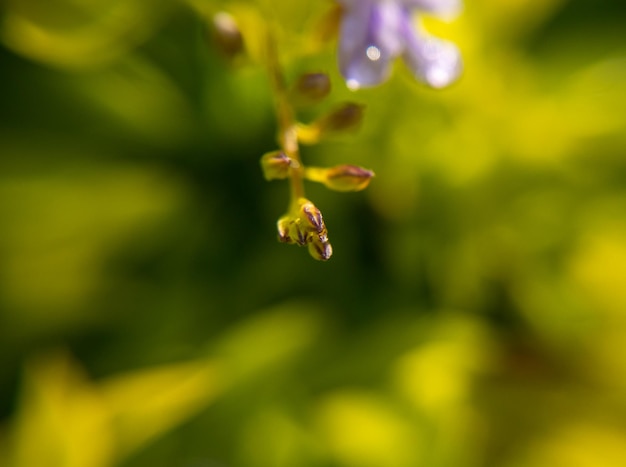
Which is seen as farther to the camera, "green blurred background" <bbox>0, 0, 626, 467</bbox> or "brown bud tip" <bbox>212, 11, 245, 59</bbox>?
"green blurred background" <bbox>0, 0, 626, 467</bbox>

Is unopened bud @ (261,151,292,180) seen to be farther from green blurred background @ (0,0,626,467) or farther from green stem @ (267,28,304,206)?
green blurred background @ (0,0,626,467)

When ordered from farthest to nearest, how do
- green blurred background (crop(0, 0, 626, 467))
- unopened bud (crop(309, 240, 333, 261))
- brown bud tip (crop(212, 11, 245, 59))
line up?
green blurred background (crop(0, 0, 626, 467)) → brown bud tip (crop(212, 11, 245, 59)) → unopened bud (crop(309, 240, 333, 261))

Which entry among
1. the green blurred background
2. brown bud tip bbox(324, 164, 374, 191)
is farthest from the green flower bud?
the green blurred background

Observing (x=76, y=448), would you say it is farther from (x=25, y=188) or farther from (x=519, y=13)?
(x=519, y=13)

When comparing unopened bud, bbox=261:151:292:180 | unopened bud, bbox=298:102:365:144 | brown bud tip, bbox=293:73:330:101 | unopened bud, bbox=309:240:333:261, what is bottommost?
unopened bud, bbox=309:240:333:261

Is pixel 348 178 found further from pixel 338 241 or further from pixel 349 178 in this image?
pixel 338 241

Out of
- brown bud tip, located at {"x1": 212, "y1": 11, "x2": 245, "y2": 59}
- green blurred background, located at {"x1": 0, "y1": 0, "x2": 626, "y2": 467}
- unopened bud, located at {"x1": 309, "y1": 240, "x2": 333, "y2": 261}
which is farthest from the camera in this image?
green blurred background, located at {"x1": 0, "y1": 0, "x2": 626, "y2": 467}

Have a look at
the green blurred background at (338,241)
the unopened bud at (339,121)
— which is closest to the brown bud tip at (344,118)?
the unopened bud at (339,121)

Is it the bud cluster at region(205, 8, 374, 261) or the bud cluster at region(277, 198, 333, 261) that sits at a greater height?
the bud cluster at region(205, 8, 374, 261)
